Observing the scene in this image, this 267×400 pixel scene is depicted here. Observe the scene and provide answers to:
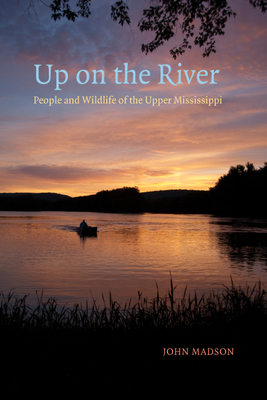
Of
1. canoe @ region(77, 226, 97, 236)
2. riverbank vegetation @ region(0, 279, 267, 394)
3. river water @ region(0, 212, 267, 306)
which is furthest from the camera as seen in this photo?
canoe @ region(77, 226, 97, 236)

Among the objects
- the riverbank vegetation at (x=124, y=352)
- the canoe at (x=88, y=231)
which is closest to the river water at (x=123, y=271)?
the riverbank vegetation at (x=124, y=352)

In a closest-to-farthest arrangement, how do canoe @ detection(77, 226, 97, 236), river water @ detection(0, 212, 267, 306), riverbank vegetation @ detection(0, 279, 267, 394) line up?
riverbank vegetation @ detection(0, 279, 267, 394)
river water @ detection(0, 212, 267, 306)
canoe @ detection(77, 226, 97, 236)

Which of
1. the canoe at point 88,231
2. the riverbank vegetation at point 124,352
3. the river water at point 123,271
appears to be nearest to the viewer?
the riverbank vegetation at point 124,352

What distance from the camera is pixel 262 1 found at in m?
8.18

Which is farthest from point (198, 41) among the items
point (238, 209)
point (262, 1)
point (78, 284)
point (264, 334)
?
point (238, 209)

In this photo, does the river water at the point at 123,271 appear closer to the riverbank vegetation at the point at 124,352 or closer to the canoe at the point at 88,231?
the riverbank vegetation at the point at 124,352

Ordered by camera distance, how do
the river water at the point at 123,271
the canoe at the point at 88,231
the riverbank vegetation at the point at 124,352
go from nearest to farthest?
the riverbank vegetation at the point at 124,352 < the river water at the point at 123,271 < the canoe at the point at 88,231

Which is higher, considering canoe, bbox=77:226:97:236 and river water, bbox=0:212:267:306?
canoe, bbox=77:226:97:236

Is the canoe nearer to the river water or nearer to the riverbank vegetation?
the river water

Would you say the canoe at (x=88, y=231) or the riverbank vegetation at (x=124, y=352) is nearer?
the riverbank vegetation at (x=124, y=352)

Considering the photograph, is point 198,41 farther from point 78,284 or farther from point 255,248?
point 255,248

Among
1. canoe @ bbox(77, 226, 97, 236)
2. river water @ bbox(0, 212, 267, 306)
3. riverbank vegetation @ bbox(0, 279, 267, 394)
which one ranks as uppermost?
riverbank vegetation @ bbox(0, 279, 267, 394)

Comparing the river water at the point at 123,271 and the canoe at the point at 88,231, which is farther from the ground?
the canoe at the point at 88,231

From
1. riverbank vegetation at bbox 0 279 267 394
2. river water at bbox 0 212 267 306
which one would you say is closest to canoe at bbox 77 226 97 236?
river water at bbox 0 212 267 306
